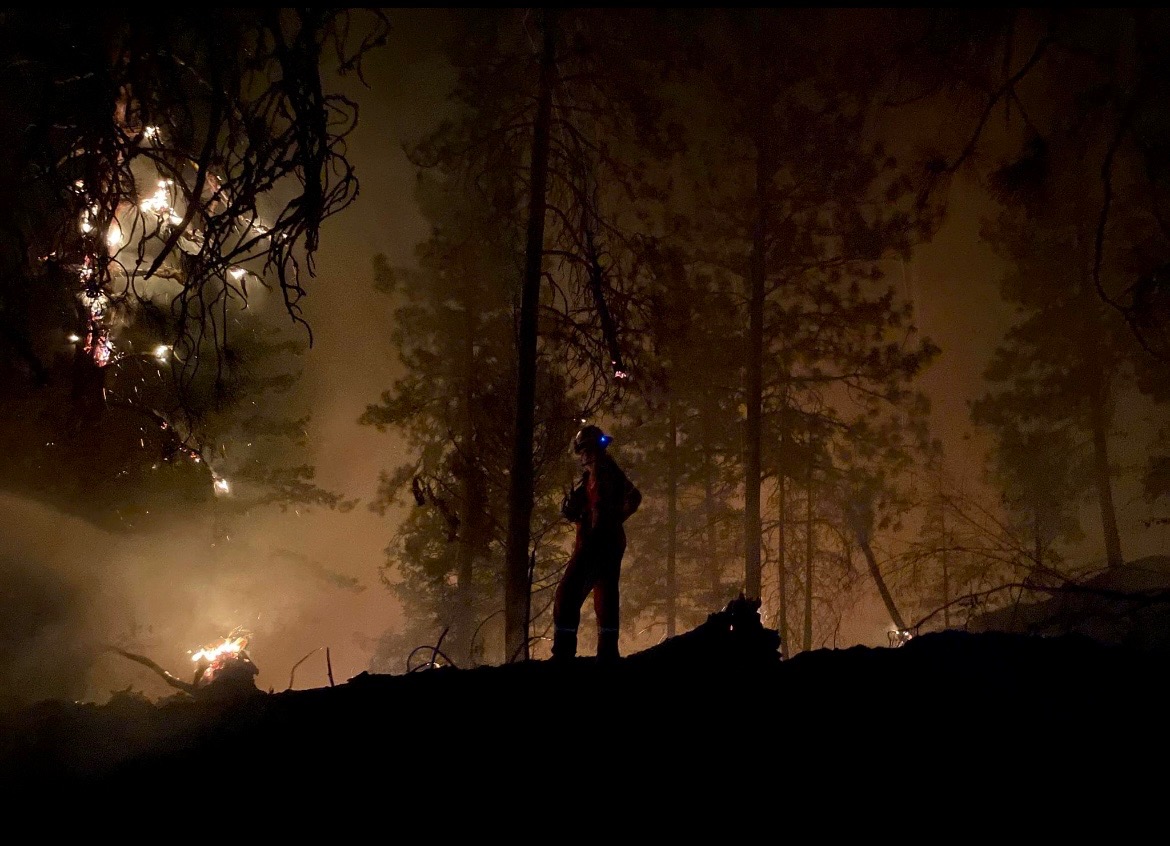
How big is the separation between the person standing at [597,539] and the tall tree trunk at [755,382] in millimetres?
6706

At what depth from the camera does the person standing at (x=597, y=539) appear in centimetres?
523

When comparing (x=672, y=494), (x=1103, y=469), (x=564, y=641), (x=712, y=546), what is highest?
(x=672, y=494)

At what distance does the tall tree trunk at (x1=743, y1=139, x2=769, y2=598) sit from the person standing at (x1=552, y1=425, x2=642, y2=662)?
671cm

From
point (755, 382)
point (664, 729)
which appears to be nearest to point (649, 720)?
point (664, 729)

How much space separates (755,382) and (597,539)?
24.7 feet

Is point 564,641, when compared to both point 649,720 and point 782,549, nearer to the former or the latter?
point 649,720

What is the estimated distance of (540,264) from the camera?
7598mm

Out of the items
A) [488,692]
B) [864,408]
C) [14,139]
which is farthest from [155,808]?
[864,408]

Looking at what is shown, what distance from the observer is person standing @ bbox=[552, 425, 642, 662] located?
5.23 metres

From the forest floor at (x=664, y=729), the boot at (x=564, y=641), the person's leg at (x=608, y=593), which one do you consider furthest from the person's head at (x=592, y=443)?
the forest floor at (x=664, y=729)

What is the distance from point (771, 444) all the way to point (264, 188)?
1267 cm

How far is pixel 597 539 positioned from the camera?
533cm

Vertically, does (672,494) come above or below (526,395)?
above

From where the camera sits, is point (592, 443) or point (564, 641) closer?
point (564, 641)
